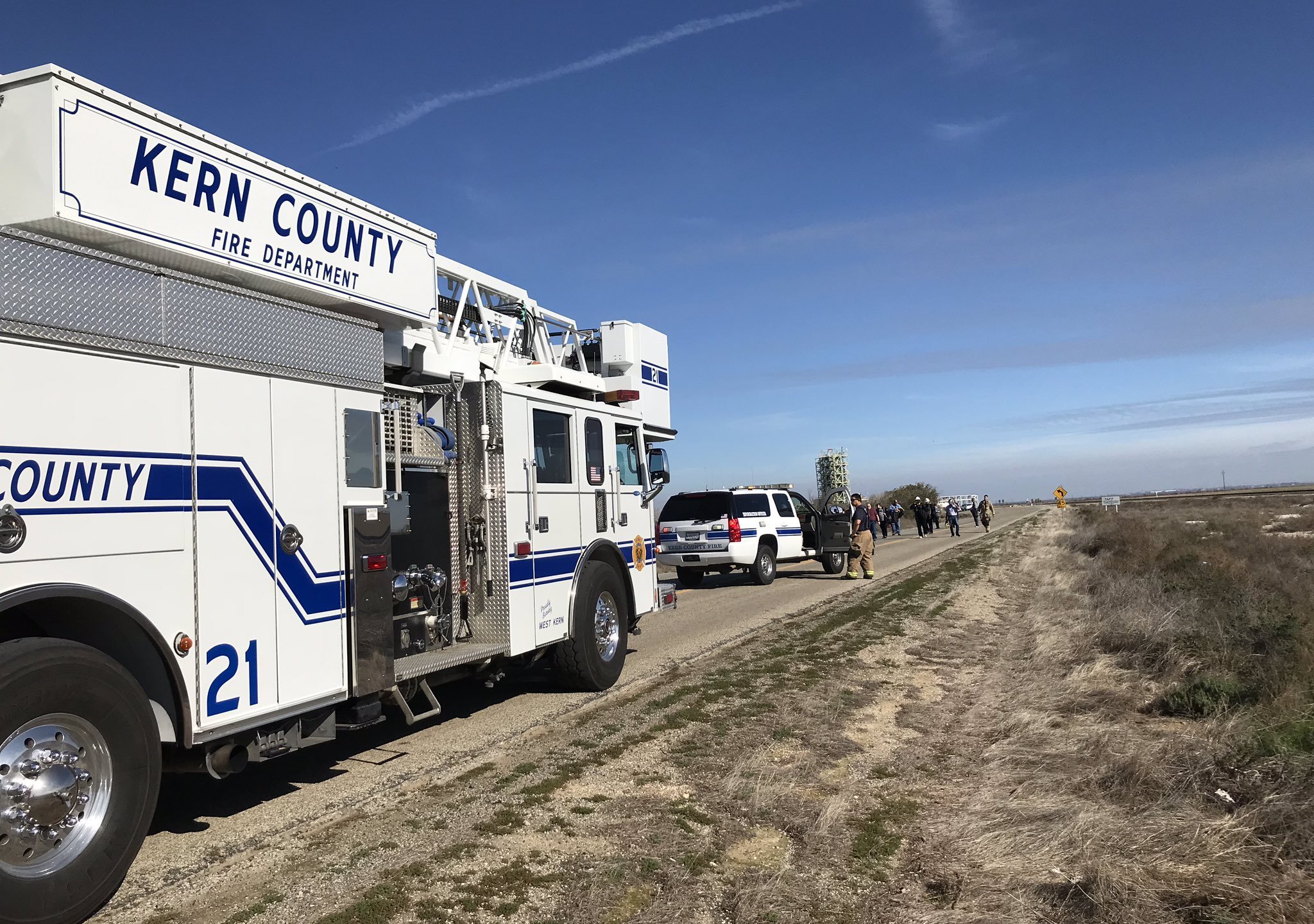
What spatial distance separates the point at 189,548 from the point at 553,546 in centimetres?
391

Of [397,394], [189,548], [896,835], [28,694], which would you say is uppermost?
[397,394]

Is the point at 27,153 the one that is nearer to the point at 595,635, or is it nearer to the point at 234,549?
the point at 234,549

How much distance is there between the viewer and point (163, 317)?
4605 mm

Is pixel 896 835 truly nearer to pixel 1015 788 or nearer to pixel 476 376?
pixel 1015 788

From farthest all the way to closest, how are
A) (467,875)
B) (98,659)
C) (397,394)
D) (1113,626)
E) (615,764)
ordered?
(1113,626)
(397,394)
(615,764)
(467,875)
(98,659)

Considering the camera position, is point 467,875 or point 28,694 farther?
point 467,875

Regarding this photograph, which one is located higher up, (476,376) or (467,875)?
(476,376)

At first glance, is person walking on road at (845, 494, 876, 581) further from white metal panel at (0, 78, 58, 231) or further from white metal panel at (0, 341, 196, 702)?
white metal panel at (0, 78, 58, 231)

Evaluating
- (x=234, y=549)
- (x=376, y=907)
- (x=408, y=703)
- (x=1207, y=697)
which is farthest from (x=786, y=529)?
(x=376, y=907)

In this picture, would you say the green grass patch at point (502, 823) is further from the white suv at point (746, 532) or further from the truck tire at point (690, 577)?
the truck tire at point (690, 577)

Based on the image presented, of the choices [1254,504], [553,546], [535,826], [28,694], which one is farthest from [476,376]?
[1254,504]

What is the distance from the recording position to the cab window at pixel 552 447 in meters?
8.22

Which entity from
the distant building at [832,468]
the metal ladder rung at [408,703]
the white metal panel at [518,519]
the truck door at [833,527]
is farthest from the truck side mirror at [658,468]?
the distant building at [832,468]

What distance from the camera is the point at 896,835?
199 inches
